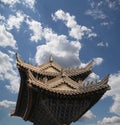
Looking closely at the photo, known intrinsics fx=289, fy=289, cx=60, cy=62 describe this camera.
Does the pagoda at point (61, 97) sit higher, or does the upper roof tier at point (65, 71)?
the upper roof tier at point (65, 71)

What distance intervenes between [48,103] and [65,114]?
A: 4.00 feet

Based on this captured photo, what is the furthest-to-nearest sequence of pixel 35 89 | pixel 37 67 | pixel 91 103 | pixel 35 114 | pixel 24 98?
pixel 24 98 → pixel 37 67 → pixel 35 114 → pixel 91 103 → pixel 35 89

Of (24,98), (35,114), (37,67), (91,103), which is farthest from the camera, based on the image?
(24,98)

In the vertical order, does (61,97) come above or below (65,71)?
below

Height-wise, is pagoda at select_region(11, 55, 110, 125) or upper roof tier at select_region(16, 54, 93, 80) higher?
upper roof tier at select_region(16, 54, 93, 80)

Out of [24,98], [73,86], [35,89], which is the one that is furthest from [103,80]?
[24,98]

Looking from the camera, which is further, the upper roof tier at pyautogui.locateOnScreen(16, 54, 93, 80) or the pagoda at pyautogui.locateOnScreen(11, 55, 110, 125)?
the upper roof tier at pyautogui.locateOnScreen(16, 54, 93, 80)

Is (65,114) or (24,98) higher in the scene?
(24,98)

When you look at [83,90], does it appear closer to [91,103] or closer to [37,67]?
[91,103]

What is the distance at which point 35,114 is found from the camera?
21.5 metres

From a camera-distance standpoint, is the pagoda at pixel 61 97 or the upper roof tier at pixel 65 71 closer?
the pagoda at pixel 61 97

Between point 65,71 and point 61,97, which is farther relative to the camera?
point 65,71

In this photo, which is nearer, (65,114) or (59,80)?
(65,114)

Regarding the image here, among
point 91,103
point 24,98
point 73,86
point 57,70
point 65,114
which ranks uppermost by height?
point 57,70
